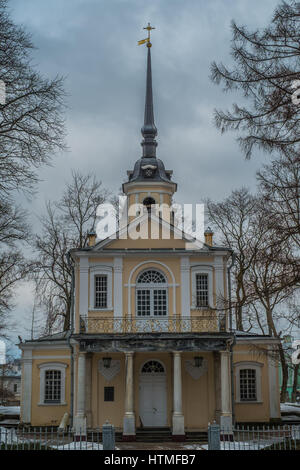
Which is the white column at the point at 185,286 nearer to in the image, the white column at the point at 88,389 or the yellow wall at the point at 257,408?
the yellow wall at the point at 257,408

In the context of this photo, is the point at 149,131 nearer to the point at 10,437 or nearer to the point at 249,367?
the point at 249,367

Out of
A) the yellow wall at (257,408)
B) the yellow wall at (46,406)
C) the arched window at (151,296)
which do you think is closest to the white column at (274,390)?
the yellow wall at (257,408)

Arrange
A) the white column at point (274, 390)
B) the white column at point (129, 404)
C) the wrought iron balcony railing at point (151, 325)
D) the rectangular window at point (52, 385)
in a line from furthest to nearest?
the white column at point (274, 390), the rectangular window at point (52, 385), the wrought iron balcony railing at point (151, 325), the white column at point (129, 404)

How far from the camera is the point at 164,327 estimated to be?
2312 centimetres

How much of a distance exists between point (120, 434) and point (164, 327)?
4235 mm

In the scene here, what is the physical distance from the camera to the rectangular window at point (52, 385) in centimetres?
2539

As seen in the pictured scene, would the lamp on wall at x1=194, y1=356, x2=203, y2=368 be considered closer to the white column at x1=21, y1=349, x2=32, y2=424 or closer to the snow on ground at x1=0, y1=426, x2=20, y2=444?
the white column at x1=21, y1=349, x2=32, y2=424

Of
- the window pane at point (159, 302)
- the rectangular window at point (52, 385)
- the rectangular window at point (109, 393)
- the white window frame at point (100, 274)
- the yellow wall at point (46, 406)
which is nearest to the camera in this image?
the rectangular window at point (109, 393)

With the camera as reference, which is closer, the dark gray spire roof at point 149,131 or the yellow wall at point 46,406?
the yellow wall at point 46,406

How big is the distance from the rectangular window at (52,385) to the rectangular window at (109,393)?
2.60 m

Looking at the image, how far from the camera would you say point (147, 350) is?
73.4ft

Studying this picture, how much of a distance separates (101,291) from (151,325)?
261 cm

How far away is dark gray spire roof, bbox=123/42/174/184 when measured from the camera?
29.9 m
